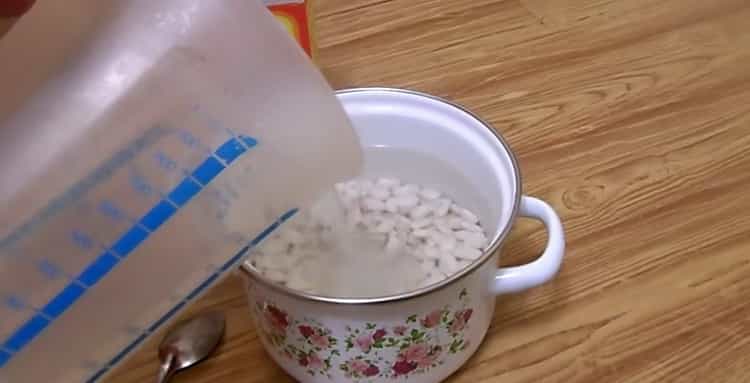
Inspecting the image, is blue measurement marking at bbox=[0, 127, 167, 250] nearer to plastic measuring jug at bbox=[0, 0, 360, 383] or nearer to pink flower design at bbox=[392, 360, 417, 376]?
plastic measuring jug at bbox=[0, 0, 360, 383]

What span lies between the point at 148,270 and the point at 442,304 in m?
0.17

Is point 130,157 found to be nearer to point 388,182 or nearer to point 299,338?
point 299,338

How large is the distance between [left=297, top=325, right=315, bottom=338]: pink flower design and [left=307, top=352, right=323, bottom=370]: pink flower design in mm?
18

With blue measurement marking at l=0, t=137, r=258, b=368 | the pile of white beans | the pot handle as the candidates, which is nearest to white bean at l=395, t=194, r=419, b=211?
the pile of white beans

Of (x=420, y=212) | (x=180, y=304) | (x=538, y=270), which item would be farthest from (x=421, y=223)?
(x=180, y=304)

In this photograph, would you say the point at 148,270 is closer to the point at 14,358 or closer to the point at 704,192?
the point at 14,358

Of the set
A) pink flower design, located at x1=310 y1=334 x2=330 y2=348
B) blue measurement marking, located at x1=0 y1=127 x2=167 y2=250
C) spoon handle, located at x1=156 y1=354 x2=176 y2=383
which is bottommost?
pink flower design, located at x1=310 y1=334 x2=330 y2=348

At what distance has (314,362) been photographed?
546mm

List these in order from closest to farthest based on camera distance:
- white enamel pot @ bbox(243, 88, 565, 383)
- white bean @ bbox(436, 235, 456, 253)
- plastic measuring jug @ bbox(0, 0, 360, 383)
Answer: plastic measuring jug @ bbox(0, 0, 360, 383)
white enamel pot @ bbox(243, 88, 565, 383)
white bean @ bbox(436, 235, 456, 253)

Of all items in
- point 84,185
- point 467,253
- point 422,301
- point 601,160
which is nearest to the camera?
point 84,185

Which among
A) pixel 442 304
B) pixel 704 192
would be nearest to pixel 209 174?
pixel 442 304

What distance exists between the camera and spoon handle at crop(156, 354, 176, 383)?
573 mm

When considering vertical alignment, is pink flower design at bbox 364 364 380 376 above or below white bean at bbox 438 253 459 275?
above

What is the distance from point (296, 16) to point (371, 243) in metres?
0.20
